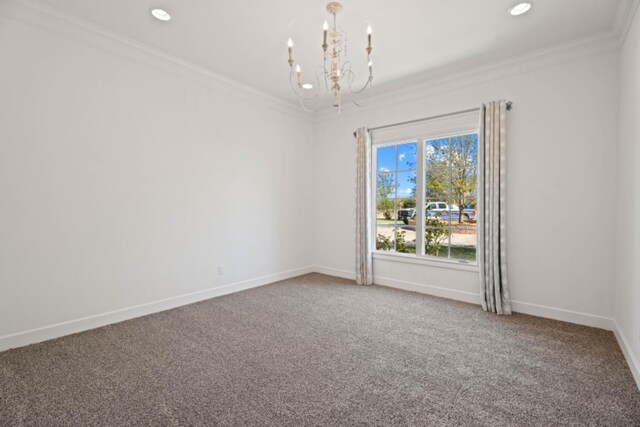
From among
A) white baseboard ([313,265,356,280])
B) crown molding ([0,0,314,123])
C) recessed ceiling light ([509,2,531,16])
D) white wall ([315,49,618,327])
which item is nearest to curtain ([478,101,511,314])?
white wall ([315,49,618,327])

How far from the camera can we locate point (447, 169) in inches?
167

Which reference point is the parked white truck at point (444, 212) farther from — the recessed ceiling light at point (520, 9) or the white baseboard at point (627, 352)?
the recessed ceiling light at point (520, 9)

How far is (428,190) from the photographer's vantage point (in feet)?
14.5

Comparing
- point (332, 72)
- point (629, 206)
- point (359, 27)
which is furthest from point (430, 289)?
point (359, 27)

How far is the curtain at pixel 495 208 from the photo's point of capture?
3.52 meters

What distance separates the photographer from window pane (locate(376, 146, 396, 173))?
4785 mm

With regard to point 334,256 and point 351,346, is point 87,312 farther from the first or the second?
point 334,256

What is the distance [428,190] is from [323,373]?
2994 mm

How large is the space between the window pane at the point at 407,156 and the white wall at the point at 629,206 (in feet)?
Result: 7.05

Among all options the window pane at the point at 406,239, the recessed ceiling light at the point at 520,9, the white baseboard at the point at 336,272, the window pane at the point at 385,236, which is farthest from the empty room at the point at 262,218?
the white baseboard at the point at 336,272

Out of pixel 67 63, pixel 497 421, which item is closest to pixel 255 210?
pixel 67 63

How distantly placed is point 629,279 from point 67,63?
5.10 metres

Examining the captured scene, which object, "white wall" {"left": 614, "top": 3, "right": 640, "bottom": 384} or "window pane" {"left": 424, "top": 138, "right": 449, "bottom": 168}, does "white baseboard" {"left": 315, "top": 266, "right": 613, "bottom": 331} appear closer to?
"white wall" {"left": 614, "top": 3, "right": 640, "bottom": 384}

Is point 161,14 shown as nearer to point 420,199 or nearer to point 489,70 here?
point 489,70
